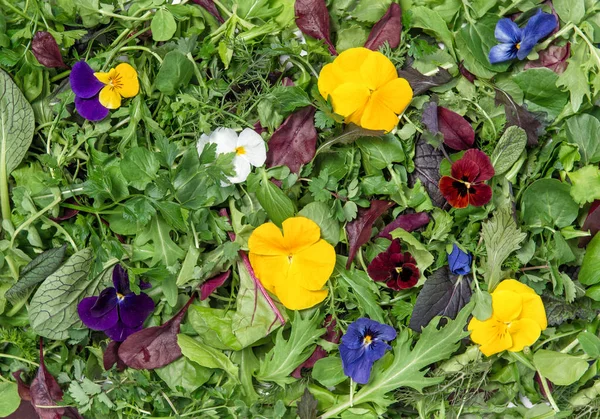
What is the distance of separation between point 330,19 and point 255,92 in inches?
6.0

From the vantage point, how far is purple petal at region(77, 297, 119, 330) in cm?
84

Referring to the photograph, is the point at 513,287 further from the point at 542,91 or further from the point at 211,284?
the point at 211,284

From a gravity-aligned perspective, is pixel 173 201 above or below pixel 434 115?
below

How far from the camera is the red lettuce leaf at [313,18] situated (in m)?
0.82

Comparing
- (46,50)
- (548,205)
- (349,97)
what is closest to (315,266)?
(349,97)

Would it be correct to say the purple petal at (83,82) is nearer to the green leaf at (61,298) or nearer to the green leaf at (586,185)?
the green leaf at (61,298)

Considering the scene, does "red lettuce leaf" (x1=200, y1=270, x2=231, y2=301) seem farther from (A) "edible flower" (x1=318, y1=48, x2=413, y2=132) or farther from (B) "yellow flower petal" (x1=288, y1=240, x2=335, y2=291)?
(A) "edible flower" (x1=318, y1=48, x2=413, y2=132)

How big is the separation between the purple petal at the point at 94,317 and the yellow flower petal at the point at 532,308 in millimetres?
572

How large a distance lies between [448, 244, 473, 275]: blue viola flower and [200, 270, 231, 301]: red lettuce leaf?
12.4 inches

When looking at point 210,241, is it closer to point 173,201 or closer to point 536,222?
point 173,201

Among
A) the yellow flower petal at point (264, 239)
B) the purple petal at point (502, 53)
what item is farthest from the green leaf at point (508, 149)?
the yellow flower petal at point (264, 239)

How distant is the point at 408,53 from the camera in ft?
2.72

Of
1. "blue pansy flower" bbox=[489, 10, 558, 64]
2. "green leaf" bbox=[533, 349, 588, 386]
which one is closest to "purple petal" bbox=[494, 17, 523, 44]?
"blue pansy flower" bbox=[489, 10, 558, 64]

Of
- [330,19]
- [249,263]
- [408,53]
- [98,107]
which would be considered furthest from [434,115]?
[98,107]
